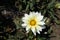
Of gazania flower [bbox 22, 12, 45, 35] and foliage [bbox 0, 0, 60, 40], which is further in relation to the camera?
foliage [bbox 0, 0, 60, 40]

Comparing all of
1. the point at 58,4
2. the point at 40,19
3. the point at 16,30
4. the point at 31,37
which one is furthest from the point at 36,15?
the point at 58,4

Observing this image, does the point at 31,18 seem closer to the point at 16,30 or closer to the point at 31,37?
the point at 31,37

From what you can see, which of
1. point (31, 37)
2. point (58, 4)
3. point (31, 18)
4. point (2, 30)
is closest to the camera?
point (31, 18)

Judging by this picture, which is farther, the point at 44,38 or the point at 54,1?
the point at 54,1

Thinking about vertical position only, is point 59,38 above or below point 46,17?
below

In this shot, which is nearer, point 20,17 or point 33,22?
point 33,22

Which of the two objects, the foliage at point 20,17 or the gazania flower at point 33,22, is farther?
the foliage at point 20,17

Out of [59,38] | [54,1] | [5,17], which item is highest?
[54,1]

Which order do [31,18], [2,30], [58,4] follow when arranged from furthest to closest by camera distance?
1. [58,4]
2. [2,30]
3. [31,18]
